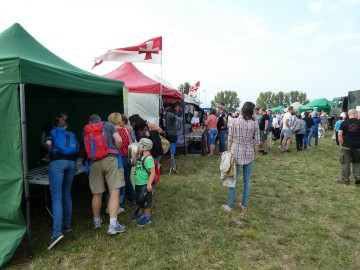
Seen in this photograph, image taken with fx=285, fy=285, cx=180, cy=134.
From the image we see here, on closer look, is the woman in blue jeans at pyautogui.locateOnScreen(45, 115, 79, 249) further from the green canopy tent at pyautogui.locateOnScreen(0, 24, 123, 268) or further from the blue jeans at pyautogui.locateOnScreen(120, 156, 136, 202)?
the blue jeans at pyautogui.locateOnScreen(120, 156, 136, 202)

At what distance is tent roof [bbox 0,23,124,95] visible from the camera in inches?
113

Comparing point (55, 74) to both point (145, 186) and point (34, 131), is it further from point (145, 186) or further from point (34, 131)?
point (34, 131)

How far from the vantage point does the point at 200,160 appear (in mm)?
8875

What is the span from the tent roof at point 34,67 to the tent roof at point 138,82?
3.32 metres

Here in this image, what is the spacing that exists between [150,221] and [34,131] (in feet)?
11.1

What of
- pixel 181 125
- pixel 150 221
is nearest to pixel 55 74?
pixel 150 221

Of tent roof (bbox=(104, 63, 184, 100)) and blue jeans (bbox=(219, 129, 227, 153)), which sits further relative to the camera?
blue jeans (bbox=(219, 129, 227, 153))

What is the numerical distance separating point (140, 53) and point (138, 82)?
205 cm

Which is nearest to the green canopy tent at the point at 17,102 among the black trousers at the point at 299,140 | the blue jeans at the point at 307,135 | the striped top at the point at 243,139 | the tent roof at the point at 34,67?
the tent roof at the point at 34,67

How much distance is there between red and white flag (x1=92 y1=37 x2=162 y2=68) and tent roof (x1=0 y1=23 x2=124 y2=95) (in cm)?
187

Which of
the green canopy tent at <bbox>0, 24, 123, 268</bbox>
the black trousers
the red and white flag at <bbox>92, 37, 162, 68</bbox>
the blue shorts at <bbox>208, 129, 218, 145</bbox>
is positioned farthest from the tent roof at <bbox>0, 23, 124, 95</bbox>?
the black trousers

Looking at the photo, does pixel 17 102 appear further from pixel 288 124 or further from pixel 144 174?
pixel 288 124

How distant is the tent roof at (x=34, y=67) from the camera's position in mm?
2867

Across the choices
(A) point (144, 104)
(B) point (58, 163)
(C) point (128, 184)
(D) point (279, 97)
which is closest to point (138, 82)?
(A) point (144, 104)
